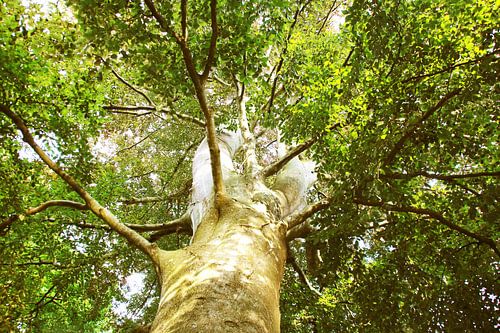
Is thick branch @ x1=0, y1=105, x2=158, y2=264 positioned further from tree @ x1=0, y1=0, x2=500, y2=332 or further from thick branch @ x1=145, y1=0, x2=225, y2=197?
thick branch @ x1=145, y1=0, x2=225, y2=197

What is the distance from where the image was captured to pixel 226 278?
6.80 ft

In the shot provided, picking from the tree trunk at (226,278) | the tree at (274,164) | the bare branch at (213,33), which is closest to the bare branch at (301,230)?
the tree at (274,164)

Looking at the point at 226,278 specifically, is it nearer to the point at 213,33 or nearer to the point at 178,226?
the point at 213,33

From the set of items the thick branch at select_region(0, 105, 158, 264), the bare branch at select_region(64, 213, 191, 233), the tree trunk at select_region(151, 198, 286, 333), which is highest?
the bare branch at select_region(64, 213, 191, 233)

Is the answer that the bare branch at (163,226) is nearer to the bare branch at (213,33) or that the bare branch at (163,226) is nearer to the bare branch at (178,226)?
the bare branch at (178,226)

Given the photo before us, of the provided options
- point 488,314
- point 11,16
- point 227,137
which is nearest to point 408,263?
point 488,314

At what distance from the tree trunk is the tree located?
12 mm

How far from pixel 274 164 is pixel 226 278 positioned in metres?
2.63

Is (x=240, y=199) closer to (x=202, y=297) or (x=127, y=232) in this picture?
(x=127, y=232)

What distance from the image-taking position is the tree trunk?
5.83 ft

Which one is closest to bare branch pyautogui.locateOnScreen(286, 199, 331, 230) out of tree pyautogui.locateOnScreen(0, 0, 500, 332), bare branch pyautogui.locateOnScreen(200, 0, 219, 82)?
tree pyautogui.locateOnScreen(0, 0, 500, 332)

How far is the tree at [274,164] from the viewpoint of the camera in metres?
2.59

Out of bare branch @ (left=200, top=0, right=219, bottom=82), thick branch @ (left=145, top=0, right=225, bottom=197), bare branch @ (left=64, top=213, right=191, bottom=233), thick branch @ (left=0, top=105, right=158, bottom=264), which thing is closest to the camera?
bare branch @ (left=200, top=0, right=219, bottom=82)

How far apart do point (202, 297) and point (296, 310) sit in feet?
12.6
